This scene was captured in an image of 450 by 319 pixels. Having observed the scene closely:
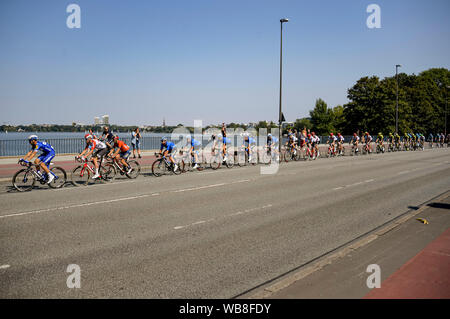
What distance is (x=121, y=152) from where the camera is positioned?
13.3 metres

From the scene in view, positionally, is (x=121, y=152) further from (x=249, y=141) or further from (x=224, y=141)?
(x=249, y=141)

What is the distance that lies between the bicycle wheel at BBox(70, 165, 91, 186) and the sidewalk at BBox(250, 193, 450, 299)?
10061 mm

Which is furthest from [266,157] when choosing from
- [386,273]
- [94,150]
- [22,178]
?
[386,273]

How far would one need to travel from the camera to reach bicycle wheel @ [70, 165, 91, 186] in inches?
485

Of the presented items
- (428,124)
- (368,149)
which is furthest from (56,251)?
(428,124)

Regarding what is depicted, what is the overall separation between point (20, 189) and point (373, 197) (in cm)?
1088

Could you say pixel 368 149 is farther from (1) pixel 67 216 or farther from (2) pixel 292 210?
(1) pixel 67 216

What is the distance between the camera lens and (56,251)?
5227mm

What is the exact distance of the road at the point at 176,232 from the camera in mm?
4164

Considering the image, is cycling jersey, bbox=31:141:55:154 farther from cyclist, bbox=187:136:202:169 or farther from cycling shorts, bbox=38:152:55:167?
cyclist, bbox=187:136:202:169

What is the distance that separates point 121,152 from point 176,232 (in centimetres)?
790

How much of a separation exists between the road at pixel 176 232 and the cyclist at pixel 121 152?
191 centimetres

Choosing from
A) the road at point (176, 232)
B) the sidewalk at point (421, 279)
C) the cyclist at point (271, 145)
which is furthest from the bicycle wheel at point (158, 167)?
the sidewalk at point (421, 279)
